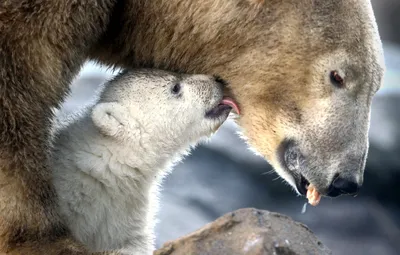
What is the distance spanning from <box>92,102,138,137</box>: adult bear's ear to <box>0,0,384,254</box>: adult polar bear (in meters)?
0.15

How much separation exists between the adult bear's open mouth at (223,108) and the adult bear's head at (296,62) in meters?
0.03

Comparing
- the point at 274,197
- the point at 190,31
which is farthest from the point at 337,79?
the point at 274,197

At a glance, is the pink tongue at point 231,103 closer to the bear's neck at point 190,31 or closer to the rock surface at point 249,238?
the bear's neck at point 190,31

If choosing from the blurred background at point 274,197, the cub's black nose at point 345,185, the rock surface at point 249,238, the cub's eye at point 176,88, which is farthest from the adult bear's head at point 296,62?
the blurred background at point 274,197

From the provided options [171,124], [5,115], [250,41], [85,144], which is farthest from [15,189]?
[250,41]

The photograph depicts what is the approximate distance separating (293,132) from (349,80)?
0.63ft

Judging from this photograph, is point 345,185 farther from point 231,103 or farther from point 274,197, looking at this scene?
point 274,197

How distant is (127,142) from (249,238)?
0.69 metres

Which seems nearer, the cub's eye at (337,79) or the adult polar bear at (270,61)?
the adult polar bear at (270,61)

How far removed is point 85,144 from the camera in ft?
7.45

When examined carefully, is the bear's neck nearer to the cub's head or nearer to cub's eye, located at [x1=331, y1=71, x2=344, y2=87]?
the cub's head

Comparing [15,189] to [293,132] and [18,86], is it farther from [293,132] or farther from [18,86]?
[293,132]

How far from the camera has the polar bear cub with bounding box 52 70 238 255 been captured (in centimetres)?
222

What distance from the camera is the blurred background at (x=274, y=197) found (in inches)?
151
